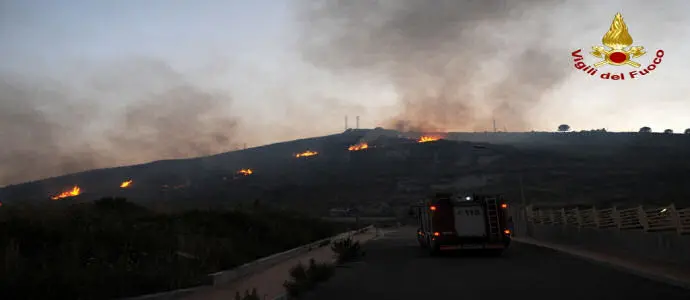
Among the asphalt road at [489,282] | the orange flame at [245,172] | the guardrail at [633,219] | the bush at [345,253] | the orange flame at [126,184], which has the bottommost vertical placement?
the asphalt road at [489,282]

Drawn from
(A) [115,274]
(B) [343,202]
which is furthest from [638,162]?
(A) [115,274]

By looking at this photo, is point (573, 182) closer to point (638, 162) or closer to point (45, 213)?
point (638, 162)

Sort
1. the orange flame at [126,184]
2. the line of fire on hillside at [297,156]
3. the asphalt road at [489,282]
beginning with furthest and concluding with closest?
the orange flame at [126,184] < the line of fire on hillside at [297,156] < the asphalt road at [489,282]

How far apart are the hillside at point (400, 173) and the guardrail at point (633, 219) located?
5338 cm

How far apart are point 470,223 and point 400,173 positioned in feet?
330

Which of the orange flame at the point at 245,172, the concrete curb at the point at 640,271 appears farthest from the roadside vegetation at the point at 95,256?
the orange flame at the point at 245,172

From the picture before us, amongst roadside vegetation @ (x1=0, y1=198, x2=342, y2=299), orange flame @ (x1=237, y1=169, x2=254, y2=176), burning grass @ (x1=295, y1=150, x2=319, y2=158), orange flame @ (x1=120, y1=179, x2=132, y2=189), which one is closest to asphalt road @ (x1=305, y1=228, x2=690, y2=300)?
roadside vegetation @ (x1=0, y1=198, x2=342, y2=299)

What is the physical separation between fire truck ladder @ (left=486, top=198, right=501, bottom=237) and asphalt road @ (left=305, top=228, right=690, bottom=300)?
6.61 feet

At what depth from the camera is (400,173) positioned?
125 metres

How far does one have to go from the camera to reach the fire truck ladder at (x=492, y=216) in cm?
2439

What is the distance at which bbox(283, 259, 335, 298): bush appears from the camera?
12.9m

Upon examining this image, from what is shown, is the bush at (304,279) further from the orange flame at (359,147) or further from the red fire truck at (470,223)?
the orange flame at (359,147)

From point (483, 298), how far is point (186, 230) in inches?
530

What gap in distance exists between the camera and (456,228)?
2441cm
